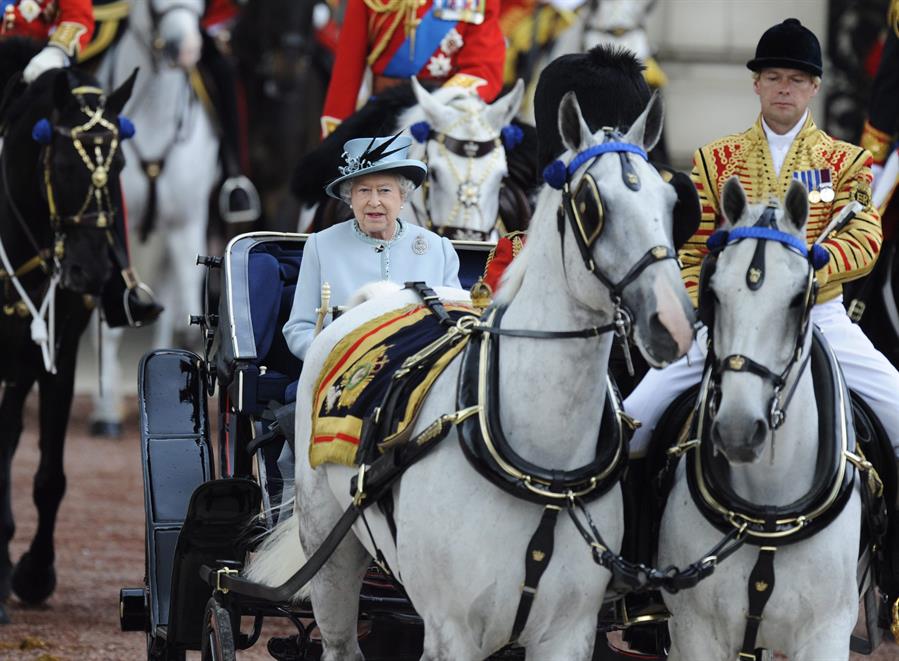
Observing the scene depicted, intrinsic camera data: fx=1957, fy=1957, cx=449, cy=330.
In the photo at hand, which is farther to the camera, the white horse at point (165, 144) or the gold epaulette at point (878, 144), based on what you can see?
the white horse at point (165, 144)

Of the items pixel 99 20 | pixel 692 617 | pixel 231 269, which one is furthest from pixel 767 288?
pixel 99 20

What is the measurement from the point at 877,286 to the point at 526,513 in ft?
12.5

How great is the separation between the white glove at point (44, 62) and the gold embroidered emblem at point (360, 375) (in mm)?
3852

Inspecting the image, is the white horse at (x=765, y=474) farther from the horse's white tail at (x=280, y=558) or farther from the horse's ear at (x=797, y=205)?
the horse's white tail at (x=280, y=558)

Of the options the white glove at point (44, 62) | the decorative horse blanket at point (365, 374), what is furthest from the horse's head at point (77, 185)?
the decorative horse blanket at point (365, 374)

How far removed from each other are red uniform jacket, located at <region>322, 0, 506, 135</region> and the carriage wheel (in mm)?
4122

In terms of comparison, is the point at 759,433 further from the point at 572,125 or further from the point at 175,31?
the point at 175,31

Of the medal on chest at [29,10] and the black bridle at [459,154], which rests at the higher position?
the medal on chest at [29,10]

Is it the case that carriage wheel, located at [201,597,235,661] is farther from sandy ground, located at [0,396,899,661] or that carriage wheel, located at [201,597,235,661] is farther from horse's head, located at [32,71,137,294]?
horse's head, located at [32,71,137,294]

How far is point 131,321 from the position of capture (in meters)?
8.25

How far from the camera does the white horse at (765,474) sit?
430 cm

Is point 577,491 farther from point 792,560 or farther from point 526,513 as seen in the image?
point 792,560

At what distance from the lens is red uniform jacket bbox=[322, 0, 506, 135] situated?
365 inches

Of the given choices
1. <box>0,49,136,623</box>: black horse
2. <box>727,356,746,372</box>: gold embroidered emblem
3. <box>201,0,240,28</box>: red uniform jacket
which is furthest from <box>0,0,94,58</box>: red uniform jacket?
<box>201,0,240,28</box>: red uniform jacket
